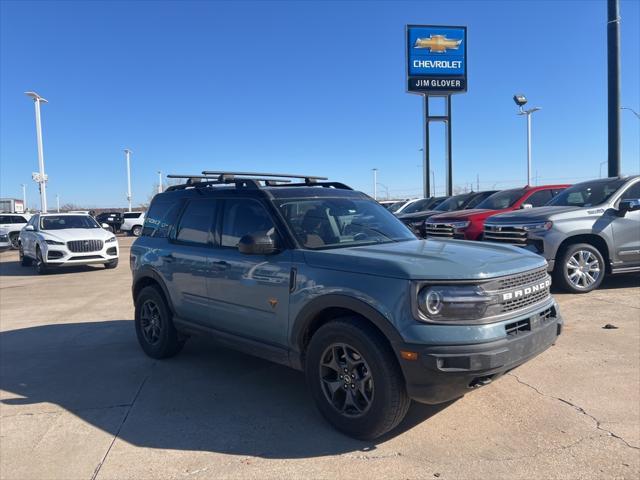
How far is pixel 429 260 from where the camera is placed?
3.49 metres

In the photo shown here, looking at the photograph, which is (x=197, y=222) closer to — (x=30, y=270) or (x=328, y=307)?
(x=328, y=307)

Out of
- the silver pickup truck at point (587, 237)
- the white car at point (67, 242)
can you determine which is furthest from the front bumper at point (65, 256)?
the silver pickup truck at point (587, 237)

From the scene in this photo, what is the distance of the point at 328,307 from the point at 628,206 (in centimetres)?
641

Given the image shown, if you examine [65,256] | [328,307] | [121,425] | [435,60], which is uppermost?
[435,60]

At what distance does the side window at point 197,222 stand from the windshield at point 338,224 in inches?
39.5

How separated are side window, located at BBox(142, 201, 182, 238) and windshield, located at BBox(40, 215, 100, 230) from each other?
1046 cm

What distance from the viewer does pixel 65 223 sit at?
15.1 m

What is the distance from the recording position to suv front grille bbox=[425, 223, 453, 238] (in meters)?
10.5

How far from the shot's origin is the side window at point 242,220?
14.5 ft

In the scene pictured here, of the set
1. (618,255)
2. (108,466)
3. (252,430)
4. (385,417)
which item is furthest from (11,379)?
(618,255)

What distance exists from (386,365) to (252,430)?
1251 mm

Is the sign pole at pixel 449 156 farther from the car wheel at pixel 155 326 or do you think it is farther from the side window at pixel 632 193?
the car wheel at pixel 155 326

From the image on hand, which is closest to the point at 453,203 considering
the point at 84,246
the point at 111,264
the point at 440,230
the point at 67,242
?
the point at 440,230

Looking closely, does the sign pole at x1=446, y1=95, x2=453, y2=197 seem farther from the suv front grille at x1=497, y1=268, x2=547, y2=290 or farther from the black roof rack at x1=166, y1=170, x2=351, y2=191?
the suv front grille at x1=497, y1=268, x2=547, y2=290
